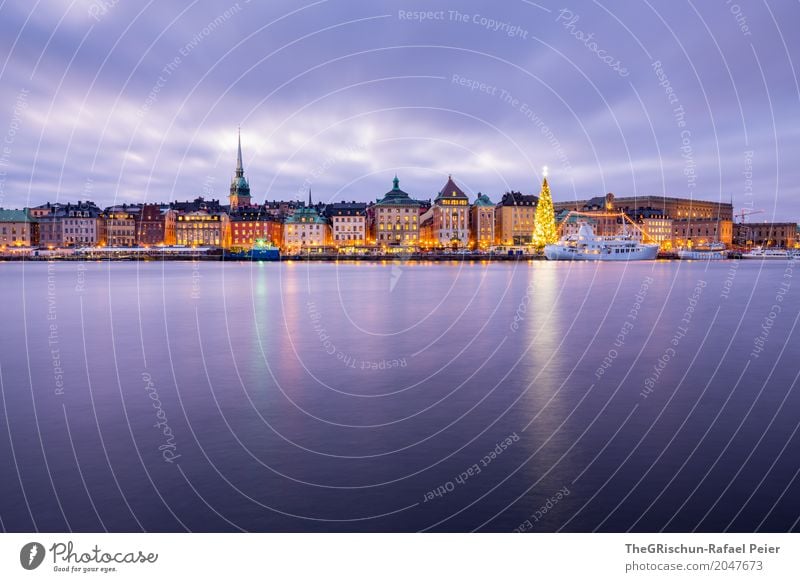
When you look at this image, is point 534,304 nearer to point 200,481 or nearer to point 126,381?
point 126,381

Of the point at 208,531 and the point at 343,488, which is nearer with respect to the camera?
the point at 208,531

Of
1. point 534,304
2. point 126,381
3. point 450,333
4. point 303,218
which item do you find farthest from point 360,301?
point 303,218

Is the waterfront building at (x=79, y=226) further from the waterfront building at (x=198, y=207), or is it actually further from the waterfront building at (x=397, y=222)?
the waterfront building at (x=397, y=222)

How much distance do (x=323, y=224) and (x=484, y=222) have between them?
4559 cm

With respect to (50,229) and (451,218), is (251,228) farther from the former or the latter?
(50,229)

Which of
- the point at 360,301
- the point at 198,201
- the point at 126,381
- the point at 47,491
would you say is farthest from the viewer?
the point at 198,201

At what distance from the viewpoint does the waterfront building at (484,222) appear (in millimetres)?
170750

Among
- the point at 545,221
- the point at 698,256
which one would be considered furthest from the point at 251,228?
the point at 698,256

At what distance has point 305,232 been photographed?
Answer: 580ft

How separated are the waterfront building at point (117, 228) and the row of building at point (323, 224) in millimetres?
299

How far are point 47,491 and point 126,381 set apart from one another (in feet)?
26.2

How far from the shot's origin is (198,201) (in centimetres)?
19238

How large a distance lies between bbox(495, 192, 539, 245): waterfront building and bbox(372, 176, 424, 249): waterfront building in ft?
76.3

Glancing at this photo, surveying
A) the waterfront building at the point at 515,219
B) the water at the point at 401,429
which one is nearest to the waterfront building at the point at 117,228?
the waterfront building at the point at 515,219
